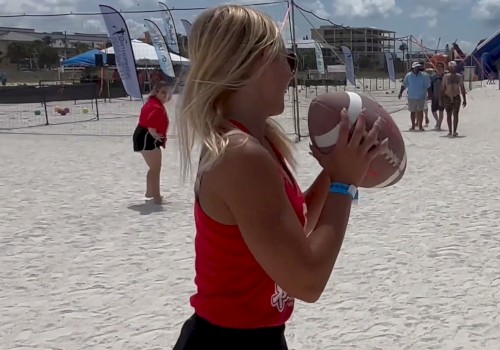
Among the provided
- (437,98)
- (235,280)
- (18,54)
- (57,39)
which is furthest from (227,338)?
(18,54)

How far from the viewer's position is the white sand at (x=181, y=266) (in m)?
4.23

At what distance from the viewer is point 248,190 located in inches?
60.8

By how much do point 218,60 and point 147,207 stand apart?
6661mm

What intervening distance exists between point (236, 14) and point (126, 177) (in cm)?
907

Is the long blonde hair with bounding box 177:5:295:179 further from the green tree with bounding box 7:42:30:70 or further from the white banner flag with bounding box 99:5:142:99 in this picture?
the green tree with bounding box 7:42:30:70

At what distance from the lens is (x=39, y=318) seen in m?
4.55

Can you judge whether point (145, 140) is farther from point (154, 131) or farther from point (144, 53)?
point (144, 53)

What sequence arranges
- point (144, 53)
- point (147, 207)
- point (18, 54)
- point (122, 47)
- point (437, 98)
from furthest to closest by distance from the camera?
point (18, 54) < point (144, 53) < point (437, 98) < point (122, 47) < point (147, 207)

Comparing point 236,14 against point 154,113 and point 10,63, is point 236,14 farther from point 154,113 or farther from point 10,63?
point 10,63

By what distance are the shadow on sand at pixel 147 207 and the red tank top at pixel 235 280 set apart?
6153 mm

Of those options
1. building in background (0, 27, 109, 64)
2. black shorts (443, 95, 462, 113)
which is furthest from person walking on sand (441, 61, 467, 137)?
building in background (0, 27, 109, 64)

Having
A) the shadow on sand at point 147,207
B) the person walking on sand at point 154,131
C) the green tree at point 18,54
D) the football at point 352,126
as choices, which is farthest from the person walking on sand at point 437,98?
the green tree at point 18,54

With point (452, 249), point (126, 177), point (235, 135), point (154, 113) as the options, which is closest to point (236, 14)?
point (235, 135)

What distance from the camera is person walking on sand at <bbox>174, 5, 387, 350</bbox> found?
1.56 metres
